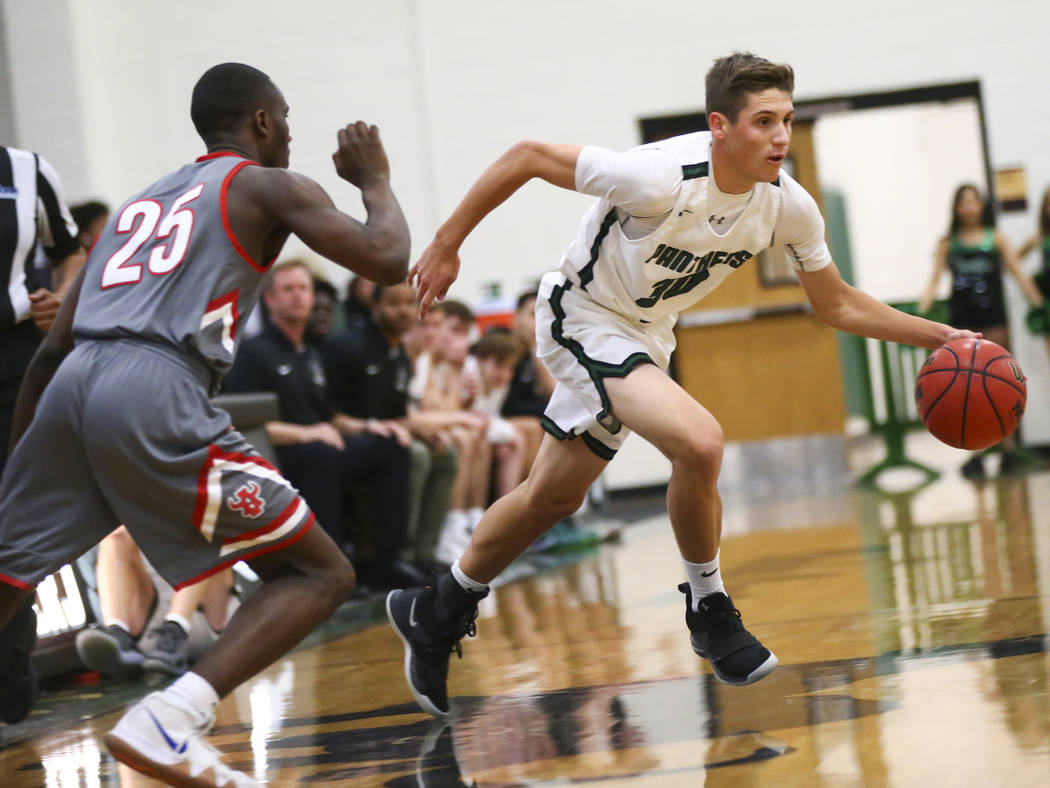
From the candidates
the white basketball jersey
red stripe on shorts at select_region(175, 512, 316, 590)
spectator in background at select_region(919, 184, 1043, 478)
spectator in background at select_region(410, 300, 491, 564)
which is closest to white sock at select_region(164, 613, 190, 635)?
the white basketball jersey

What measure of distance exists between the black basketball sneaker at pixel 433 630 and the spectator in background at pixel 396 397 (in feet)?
10.0

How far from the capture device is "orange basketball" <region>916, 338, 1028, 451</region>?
3.72 metres

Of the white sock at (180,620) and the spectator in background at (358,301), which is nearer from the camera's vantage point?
the white sock at (180,620)

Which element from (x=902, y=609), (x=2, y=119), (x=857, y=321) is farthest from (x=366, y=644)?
(x=2, y=119)

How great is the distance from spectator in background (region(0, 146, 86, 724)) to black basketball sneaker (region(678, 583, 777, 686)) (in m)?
1.89

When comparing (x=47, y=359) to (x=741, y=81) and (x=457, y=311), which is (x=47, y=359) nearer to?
(x=741, y=81)

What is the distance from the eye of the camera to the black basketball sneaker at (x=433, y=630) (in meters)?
3.65

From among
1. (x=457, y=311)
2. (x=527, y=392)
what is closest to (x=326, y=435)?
(x=457, y=311)

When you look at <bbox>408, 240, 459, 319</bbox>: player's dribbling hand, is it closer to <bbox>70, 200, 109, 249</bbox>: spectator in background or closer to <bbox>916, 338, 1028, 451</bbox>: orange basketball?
<bbox>916, 338, 1028, 451</bbox>: orange basketball

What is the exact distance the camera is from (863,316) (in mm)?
3791

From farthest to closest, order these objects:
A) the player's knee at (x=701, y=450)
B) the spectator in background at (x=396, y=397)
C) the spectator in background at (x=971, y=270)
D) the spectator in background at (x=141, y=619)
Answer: the spectator in background at (x=971, y=270), the spectator in background at (x=396, y=397), the spectator in background at (x=141, y=619), the player's knee at (x=701, y=450)

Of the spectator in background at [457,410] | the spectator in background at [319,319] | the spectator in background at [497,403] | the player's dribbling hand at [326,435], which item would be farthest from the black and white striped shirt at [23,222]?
the spectator in background at [497,403]

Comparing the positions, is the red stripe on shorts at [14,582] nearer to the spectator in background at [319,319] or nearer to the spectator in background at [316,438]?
the spectator in background at [316,438]

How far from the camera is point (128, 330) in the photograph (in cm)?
277
